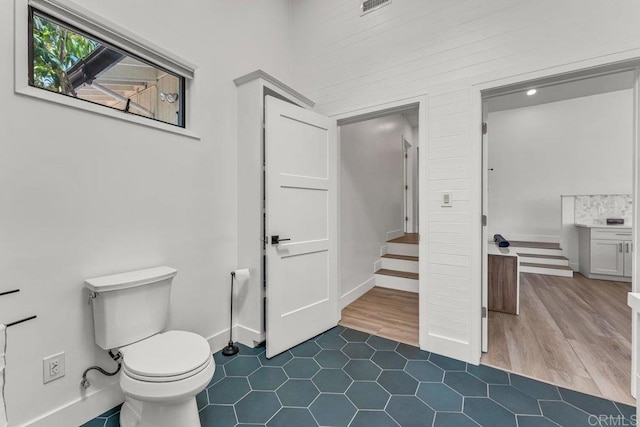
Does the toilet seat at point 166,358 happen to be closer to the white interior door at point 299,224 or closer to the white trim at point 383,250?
the white interior door at point 299,224

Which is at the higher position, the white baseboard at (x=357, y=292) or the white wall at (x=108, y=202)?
the white wall at (x=108, y=202)

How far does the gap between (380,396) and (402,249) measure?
9.04 feet

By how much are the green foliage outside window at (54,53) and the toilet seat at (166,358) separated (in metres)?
1.47

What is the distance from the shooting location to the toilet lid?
1218 mm

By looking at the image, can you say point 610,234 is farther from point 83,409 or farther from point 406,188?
point 83,409

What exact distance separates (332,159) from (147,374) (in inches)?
83.1

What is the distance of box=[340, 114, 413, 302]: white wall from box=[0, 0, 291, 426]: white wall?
141cm

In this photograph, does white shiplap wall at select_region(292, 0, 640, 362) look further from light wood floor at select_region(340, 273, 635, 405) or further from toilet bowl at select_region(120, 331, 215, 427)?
toilet bowl at select_region(120, 331, 215, 427)

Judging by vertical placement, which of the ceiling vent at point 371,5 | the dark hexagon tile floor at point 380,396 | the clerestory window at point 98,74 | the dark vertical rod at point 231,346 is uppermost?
the ceiling vent at point 371,5

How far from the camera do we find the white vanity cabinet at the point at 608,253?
3.90 m

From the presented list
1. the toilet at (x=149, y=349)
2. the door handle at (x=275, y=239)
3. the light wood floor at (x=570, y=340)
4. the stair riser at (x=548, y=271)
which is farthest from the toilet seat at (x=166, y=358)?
the stair riser at (x=548, y=271)

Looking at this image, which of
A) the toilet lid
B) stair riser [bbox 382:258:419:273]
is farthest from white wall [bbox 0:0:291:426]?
stair riser [bbox 382:258:419:273]

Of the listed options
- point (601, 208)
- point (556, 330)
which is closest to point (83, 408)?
point (556, 330)

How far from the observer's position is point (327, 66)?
2.73 meters
